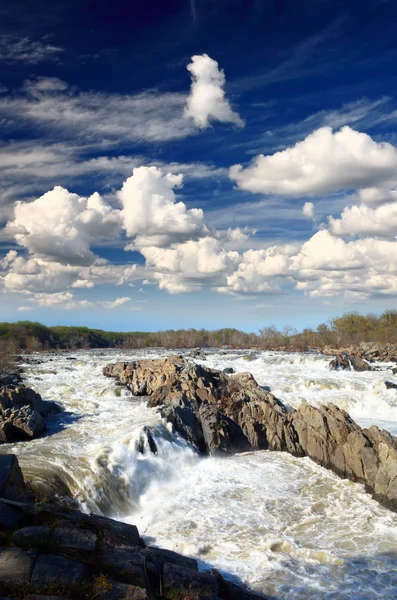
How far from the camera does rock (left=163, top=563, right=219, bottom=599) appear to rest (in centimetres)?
980

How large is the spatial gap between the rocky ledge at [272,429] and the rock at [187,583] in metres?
11.7

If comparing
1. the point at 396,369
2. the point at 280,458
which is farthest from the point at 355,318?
Answer: the point at 280,458

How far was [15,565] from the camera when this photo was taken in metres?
8.88

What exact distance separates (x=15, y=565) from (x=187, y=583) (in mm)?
4041

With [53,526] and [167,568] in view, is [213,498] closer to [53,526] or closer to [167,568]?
[167,568]

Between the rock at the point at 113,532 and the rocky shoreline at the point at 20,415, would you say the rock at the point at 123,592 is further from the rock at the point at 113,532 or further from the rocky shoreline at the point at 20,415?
the rocky shoreline at the point at 20,415

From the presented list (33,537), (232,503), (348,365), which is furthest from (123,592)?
(348,365)

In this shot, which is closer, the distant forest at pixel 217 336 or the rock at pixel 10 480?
the rock at pixel 10 480

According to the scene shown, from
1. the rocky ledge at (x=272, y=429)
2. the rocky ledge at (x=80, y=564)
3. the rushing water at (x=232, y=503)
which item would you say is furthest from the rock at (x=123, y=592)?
the rocky ledge at (x=272, y=429)

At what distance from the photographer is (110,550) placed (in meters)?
10.5

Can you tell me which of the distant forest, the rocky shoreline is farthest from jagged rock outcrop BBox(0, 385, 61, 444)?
the distant forest

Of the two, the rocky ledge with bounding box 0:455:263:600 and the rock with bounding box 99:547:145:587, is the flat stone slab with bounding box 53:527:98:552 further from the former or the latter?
the rock with bounding box 99:547:145:587

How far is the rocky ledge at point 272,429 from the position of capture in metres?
21.1

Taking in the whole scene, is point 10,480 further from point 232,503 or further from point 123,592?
point 232,503
